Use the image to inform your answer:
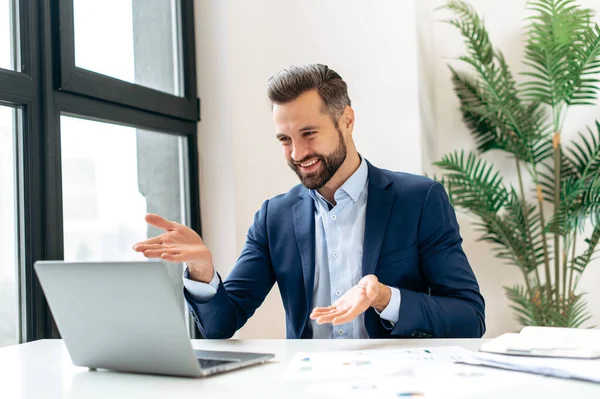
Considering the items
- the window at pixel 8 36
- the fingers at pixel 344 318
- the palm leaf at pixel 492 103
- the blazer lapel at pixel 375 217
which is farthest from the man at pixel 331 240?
the palm leaf at pixel 492 103

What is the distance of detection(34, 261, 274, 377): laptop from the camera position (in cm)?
121

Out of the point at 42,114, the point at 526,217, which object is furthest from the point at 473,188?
the point at 42,114

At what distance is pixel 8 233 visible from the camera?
221cm

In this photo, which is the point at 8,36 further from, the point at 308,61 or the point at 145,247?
the point at 308,61

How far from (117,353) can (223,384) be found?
10.1 inches

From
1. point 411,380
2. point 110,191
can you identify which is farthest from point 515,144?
point 411,380

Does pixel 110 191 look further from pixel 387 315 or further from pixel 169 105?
→ pixel 387 315

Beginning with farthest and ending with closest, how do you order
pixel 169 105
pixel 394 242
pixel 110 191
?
pixel 169 105 < pixel 110 191 < pixel 394 242

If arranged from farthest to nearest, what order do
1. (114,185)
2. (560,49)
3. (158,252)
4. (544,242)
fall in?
(544,242) < (560,49) < (114,185) < (158,252)

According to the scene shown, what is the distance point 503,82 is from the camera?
3.47 metres

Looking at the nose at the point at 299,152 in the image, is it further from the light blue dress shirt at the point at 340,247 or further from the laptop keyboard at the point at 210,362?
the laptop keyboard at the point at 210,362

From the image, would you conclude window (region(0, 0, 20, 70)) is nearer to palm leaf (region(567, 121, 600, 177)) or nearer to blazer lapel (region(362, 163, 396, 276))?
blazer lapel (region(362, 163, 396, 276))

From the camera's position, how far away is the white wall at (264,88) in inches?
129

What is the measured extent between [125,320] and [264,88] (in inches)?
92.9
